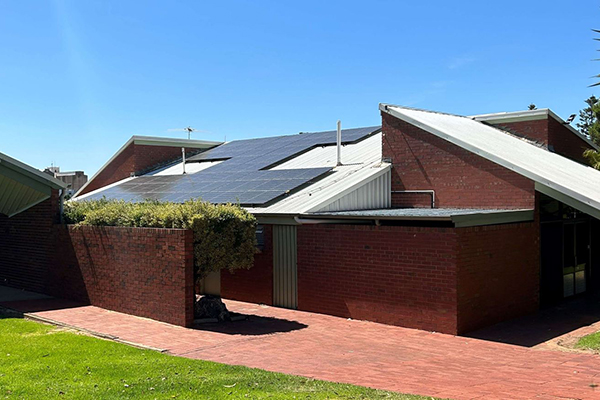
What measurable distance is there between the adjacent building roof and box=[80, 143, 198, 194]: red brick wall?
9.42 metres

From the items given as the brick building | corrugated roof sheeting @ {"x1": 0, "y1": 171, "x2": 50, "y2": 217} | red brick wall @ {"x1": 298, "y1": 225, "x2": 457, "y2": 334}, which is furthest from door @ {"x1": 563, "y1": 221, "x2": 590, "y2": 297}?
corrugated roof sheeting @ {"x1": 0, "y1": 171, "x2": 50, "y2": 217}

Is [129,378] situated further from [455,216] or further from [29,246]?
[29,246]

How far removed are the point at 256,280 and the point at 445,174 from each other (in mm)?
5639

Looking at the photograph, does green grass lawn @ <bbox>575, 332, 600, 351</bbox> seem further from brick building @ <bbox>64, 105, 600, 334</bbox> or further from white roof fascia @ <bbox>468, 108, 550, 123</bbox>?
white roof fascia @ <bbox>468, 108, 550, 123</bbox>

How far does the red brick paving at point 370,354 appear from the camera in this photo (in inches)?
330

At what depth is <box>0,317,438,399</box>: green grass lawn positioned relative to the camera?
7.64 m

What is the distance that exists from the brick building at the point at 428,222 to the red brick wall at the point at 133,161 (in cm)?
655

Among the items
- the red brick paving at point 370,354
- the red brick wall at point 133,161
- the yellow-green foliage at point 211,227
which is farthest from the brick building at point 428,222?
the red brick wall at point 133,161

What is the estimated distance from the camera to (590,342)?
37.0 feet

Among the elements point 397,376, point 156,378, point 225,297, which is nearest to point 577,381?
point 397,376

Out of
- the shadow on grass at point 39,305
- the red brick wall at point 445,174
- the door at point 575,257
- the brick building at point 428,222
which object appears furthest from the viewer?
the door at point 575,257

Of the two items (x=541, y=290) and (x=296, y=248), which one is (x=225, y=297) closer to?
(x=296, y=248)

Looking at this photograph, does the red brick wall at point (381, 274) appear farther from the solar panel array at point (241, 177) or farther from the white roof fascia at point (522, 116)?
the white roof fascia at point (522, 116)

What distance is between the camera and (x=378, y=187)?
1648 cm
